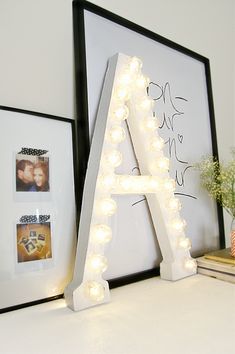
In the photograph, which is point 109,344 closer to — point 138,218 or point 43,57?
point 138,218

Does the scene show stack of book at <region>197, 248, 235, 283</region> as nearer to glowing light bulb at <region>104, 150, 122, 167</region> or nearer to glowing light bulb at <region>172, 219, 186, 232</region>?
glowing light bulb at <region>172, 219, 186, 232</region>

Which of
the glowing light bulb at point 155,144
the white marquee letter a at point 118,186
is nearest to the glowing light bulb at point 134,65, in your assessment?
the white marquee letter a at point 118,186

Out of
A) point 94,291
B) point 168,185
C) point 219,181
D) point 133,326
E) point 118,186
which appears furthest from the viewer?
point 219,181

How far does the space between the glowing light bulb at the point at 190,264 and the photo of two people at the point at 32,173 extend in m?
0.51

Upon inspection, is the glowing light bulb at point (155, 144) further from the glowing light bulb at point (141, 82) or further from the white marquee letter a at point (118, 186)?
→ the glowing light bulb at point (141, 82)

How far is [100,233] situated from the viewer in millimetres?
755

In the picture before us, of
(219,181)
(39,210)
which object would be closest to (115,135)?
(39,210)

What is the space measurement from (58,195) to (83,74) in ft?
1.19

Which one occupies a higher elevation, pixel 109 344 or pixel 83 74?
pixel 83 74

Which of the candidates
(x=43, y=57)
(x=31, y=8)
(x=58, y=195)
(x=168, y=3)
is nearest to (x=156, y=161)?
(x=58, y=195)

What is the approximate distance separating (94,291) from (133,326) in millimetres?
141

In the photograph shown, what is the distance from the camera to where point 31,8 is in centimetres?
81

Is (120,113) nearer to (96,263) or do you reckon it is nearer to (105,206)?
(105,206)

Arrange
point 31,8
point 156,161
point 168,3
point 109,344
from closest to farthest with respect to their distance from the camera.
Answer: point 109,344, point 31,8, point 156,161, point 168,3
